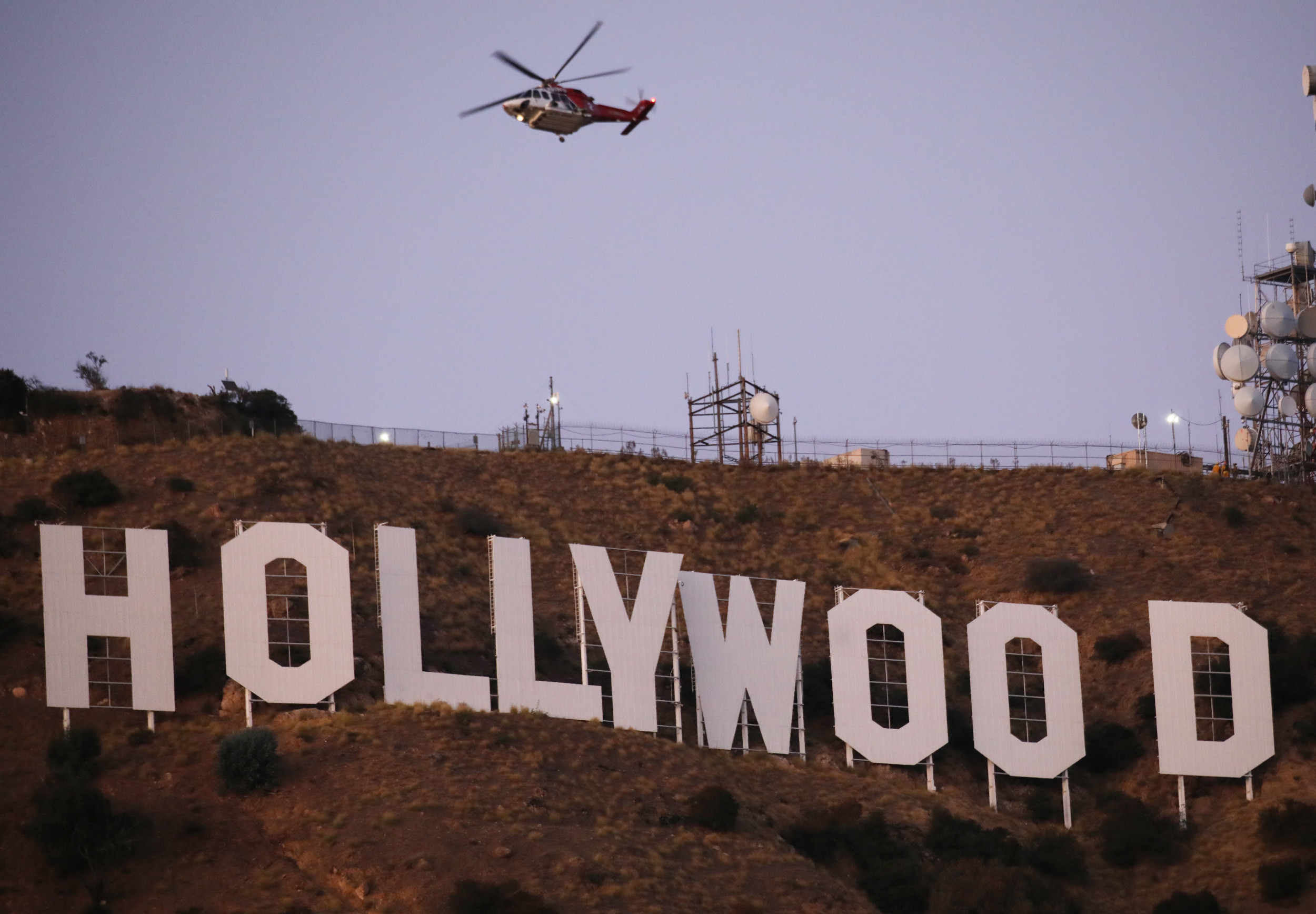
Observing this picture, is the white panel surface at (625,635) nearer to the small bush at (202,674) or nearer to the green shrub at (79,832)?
the small bush at (202,674)

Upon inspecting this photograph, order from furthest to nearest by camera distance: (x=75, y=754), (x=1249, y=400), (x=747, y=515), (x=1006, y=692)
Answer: (x=1249, y=400) → (x=747, y=515) → (x=1006, y=692) → (x=75, y=754)

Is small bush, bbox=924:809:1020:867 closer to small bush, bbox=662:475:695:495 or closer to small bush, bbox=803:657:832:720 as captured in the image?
small bush, bbox=803:657:832:720

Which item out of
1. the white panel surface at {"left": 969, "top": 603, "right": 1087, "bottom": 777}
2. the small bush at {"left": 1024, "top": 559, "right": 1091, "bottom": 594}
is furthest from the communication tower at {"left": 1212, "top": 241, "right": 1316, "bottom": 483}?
the white panel surface at {"left": 969, "top": 603, "right": 1087, "bottom": 777}

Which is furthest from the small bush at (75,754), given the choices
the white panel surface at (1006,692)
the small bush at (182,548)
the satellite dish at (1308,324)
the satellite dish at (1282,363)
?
the satellite dish at (1308,324)

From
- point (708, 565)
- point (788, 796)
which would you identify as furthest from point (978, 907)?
point (708, 565)

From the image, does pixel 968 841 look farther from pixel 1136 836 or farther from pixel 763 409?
pixel 763 409

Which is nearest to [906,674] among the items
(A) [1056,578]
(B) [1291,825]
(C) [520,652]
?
(B) [1291,825]
